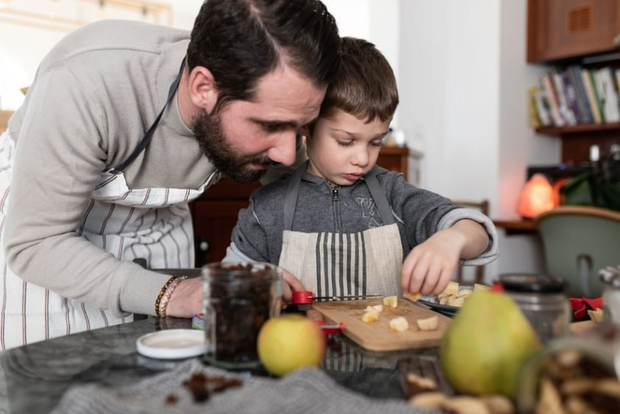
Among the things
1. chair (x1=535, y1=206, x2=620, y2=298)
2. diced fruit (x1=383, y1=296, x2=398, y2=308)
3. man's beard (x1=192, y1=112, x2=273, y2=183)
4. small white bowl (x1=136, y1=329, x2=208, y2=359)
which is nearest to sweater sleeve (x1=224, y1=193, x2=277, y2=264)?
man's beard (x1=192, y1=112, x2=273, y2=183)

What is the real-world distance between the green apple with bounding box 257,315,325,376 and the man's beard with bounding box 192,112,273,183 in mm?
660

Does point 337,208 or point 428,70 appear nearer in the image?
point 337,208

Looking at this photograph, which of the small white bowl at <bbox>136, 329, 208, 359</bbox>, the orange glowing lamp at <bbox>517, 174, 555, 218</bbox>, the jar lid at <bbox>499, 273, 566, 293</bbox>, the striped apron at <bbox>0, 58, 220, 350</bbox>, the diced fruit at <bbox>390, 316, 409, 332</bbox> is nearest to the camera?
the jar lid at <bbox>499, 273, 566, 293</bbox>

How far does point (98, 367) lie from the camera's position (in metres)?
0.71

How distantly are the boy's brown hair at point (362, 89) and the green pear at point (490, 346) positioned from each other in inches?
30.7

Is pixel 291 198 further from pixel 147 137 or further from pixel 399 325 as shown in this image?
pixel 399 325

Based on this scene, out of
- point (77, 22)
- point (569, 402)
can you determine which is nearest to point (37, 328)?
point (569, 402)

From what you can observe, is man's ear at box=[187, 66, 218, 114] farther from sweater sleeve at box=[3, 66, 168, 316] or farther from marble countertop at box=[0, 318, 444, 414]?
marble countertop at box=[0, 318, 444, 414]

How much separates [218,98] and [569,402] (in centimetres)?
94

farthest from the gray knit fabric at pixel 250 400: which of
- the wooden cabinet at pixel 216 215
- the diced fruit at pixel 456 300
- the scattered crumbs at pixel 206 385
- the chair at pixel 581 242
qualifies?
the chair at pixel 581 242

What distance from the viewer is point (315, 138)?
137 centimetres

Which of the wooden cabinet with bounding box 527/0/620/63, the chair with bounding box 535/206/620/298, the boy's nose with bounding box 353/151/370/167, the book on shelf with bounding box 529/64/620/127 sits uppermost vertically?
the wooden cabinet with bounding box 527/0/620/63

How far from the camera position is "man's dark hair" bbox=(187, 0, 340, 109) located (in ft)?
3.62

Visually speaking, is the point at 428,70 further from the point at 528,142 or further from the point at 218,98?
the point at 218,98
